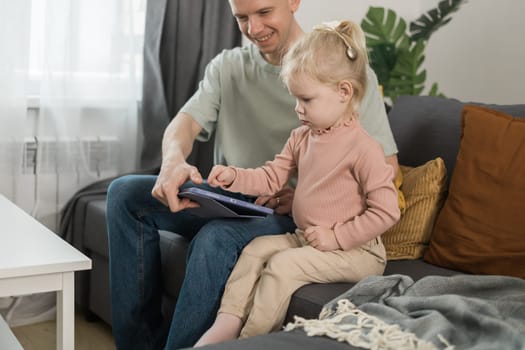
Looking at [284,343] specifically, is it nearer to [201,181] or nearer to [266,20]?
[201,181]

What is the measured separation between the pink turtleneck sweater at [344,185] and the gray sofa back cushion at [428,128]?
47 cm

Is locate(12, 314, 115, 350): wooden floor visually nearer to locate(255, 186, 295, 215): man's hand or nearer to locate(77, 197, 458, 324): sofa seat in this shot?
locate(77, 197, 458, 324): sofa seat

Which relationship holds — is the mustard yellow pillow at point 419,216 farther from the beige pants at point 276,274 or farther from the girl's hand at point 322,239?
the girl's hand at point 322,239

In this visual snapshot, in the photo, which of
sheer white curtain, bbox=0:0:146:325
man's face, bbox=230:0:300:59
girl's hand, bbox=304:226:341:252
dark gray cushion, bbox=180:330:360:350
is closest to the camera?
dark gray cushion, bbox=180:330:360:350

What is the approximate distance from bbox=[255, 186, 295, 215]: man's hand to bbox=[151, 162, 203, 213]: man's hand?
0.67 feet

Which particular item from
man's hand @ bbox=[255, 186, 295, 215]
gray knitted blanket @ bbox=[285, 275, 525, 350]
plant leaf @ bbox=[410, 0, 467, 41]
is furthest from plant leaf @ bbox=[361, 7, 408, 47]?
gray knitted blanket @ bbox=[285, 275, 525, 350]

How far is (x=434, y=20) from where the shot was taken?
10.5 feet

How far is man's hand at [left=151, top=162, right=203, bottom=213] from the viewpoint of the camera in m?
1.96

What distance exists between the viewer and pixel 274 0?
2.10m

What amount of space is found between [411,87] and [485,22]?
0.43 m

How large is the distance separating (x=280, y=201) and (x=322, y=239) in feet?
0.94

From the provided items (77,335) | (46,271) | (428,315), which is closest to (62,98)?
(77,335)

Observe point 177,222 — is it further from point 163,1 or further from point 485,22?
point 485,22

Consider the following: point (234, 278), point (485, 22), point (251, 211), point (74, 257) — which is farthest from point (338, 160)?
point (485, 22)
